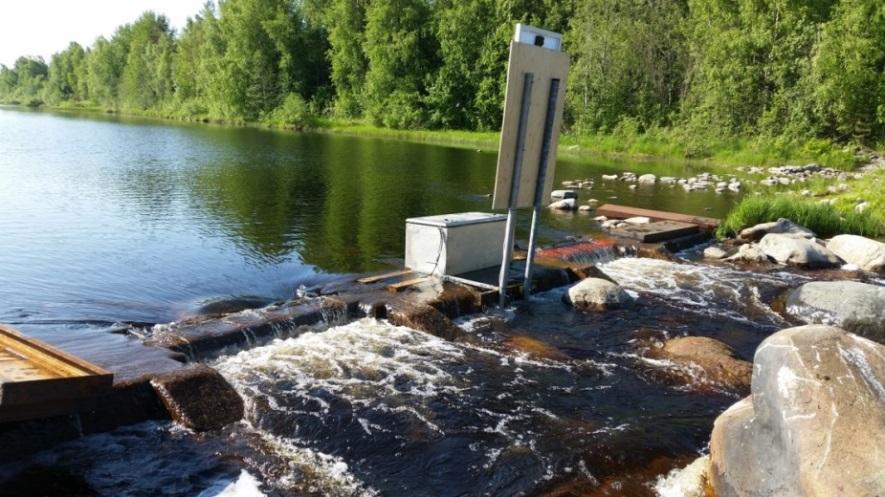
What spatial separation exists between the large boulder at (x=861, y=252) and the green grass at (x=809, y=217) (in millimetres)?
2466

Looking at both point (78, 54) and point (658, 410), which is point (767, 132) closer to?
point (658, 410)

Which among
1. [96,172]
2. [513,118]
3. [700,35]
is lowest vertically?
[96,172]

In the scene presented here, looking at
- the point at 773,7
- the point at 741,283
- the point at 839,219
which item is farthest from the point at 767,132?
the point at 741,283

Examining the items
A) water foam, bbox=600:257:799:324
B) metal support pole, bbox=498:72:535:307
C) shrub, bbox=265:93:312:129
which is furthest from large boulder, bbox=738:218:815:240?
shrub, bbox=265:93:312:129

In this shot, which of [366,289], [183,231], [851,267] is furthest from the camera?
[183,231]

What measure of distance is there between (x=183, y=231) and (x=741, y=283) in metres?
14.1

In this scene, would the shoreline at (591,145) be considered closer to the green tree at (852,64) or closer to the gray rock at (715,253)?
the green tree at (852,64)

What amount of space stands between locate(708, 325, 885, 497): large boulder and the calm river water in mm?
933

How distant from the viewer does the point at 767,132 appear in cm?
4369

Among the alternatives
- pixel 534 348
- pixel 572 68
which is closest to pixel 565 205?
pixel 534 348

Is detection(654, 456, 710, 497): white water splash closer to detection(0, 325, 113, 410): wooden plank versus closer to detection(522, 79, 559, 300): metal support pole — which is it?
detection(0, 325, 113, 410): wooden plank

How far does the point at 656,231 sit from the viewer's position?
18344 millimetres

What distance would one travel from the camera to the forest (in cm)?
4169

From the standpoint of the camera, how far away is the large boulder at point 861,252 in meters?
15.8
